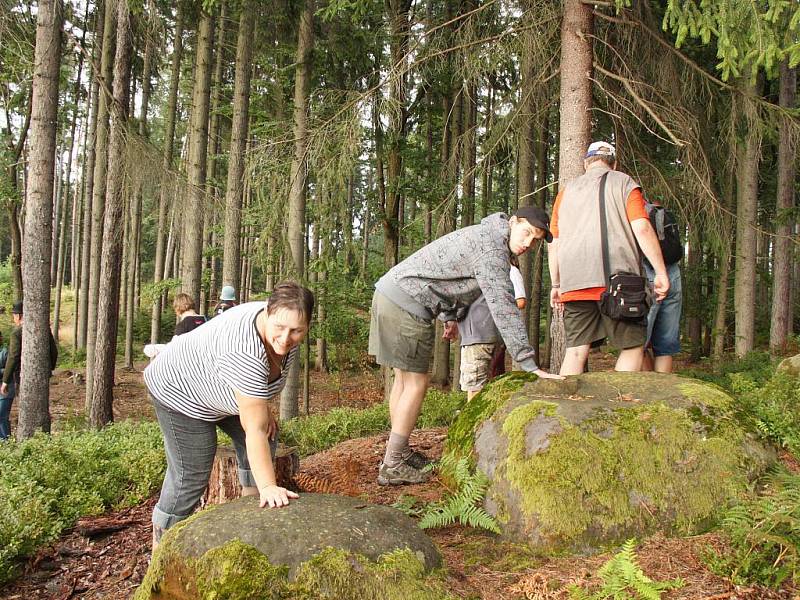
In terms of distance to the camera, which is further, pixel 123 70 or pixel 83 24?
pixel 83 24

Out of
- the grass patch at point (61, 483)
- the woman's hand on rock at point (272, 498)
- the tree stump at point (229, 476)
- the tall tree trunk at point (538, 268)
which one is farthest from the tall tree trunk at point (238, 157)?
the woman's hand on rock at point (272, 498)

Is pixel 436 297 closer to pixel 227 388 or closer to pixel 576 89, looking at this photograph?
pixel 227 388

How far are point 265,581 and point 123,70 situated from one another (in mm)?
8838

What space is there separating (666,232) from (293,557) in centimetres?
393

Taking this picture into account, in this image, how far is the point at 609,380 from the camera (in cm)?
418

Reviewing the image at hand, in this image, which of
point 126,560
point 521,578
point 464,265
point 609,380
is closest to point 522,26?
point 464,265

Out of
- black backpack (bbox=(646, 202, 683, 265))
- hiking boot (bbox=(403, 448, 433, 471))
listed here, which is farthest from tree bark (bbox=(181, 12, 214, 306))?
black backpack (bbox=(646, 202, 683, 265))

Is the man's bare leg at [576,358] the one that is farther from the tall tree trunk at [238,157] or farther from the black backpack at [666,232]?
the tall tree trunk at [238,157]

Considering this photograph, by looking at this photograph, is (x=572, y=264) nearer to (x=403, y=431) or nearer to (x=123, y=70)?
(x=403, y=431)

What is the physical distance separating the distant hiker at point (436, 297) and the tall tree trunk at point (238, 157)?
A: 5.96 metres

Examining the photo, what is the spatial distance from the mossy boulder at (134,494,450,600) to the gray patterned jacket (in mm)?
1559

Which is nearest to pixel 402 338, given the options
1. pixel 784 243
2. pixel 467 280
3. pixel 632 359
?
pixel 467 280

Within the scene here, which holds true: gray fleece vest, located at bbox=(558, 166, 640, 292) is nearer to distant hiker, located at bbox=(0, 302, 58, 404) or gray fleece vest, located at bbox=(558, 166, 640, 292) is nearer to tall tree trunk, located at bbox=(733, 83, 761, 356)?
tall tree trunk, located at bbox=(733, 83, 761, 356)

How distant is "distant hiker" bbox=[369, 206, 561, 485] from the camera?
13.3 ft
